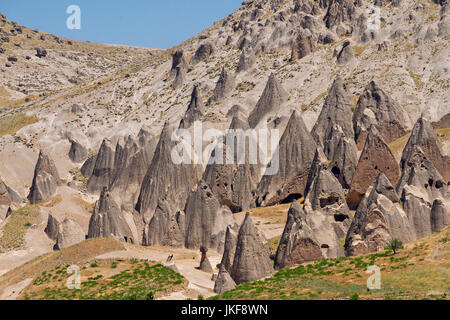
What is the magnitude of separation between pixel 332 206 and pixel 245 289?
25.8m

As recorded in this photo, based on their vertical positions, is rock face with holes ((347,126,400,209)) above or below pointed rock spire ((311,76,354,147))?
below

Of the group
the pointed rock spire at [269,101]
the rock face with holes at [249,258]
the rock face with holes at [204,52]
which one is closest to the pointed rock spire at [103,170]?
the pointed rock spire at [269,101]

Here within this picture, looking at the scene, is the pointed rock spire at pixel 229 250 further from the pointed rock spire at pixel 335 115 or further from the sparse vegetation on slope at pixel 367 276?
the pointed rock spire at pixel 335 115

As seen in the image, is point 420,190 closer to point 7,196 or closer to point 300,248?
point 300,248

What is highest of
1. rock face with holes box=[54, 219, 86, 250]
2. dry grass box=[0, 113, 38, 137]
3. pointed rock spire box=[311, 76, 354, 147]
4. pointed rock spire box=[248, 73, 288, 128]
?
dry grass box=[0, 113, 38, 137]

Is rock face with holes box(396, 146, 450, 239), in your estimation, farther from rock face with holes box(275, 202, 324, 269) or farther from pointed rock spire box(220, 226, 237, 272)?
pointed rock spire box(220, 226, 237, 272)

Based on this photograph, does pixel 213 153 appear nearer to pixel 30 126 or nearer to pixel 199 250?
pixel 199 250

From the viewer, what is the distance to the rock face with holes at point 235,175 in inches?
3177

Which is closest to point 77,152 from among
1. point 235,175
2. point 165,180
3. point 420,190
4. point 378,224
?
point 165,180

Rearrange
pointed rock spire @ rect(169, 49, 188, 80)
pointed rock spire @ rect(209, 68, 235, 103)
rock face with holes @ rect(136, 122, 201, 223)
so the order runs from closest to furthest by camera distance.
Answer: rock face with holes @ rect(136, 122, 201, 223), pointed rock spire @ rect(209, 68, 235, 103), pointed rock spire @ rect(169, 49, 188, 80)

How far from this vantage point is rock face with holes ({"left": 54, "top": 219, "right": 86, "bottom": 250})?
71062 millimetres

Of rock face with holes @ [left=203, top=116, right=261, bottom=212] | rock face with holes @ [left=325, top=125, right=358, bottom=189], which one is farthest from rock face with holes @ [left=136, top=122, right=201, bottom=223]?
rock face with holes @ [left=325, top=125, right=358, bottom=189]

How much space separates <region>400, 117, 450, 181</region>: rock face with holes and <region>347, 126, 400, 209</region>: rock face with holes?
1.35m
